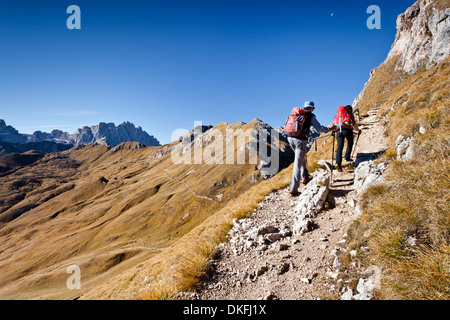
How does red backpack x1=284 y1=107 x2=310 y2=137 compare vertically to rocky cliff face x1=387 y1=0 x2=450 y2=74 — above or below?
below

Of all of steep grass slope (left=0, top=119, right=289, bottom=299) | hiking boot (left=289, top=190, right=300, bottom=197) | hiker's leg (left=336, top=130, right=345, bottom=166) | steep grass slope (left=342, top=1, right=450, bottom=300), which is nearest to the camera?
steep grass slope (left=342, top=1, right=450, bottom=300)

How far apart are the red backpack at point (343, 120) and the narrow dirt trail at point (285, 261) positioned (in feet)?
12.3

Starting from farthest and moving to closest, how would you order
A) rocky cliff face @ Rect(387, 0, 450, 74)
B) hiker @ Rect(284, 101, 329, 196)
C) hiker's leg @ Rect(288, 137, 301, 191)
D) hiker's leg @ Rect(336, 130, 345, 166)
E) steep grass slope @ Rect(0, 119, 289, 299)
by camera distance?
1. steep grass slope @ Rect(0, 119, 289, 299)
2. rocky cliff face @ Rect(387, 0, 450, 74)
3. hiker's leg @ Rect(336, 130, 345, 166)
4. hiker's leg @ Rect(288, 137, 301, 191)
5. hiker @ Rect(284, 101, 329, 196)

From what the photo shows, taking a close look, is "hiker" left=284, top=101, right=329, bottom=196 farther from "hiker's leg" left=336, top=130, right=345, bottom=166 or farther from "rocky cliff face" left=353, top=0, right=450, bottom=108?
"rocky cliff face" left=353, top=0, right=450, bottom=108

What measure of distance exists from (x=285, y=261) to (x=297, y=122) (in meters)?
6.33

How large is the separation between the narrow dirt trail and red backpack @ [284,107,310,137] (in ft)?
10.3

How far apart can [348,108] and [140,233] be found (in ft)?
526

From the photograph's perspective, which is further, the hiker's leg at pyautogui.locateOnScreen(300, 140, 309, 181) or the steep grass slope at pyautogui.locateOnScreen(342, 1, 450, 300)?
the hiker's leg at pyautogui.locateOnScreen(300, 140, 309, 181)

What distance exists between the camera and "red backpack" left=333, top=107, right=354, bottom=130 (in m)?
10.8

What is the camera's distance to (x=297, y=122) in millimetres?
9531

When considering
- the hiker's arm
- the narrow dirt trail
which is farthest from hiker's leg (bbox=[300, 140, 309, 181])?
the narrow dirt trail

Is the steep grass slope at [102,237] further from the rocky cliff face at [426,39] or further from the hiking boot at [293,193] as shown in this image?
the rocky cliff face at [426,39]

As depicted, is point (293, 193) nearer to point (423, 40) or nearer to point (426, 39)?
point (426, 39)

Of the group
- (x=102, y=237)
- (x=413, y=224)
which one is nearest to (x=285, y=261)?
(x=413, y=224)
